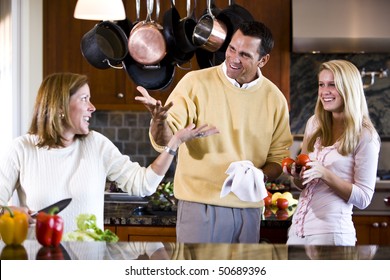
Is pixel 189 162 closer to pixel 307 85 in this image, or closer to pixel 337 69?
pixel 337 69

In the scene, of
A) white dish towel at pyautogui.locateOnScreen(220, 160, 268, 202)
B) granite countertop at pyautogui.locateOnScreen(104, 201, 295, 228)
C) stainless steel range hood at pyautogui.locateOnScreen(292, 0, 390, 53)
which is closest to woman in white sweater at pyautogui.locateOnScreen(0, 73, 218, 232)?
white dish towel at pyautogui.locateOnScreen(220, 160, 268, 202)

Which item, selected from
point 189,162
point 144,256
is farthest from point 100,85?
point 144,256

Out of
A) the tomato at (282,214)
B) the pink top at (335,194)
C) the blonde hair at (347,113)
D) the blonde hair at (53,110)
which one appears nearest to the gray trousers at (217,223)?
the pink top at (335,194)

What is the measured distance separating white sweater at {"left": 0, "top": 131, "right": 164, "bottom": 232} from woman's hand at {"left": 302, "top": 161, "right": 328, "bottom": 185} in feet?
2.90

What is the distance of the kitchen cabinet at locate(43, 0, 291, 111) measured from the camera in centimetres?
661

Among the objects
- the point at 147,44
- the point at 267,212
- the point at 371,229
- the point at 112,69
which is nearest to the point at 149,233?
the point at 267,212

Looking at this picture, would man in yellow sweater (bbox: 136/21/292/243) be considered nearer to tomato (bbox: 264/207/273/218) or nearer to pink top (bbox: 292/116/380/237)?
pink top (bbox: 292/116/380/237)

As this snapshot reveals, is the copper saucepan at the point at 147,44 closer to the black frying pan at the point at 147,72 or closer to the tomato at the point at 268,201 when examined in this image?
the black frying pan at the point at 147,72

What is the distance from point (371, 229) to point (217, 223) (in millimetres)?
2338

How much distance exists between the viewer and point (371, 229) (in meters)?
6.05

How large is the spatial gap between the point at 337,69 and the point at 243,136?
22.0 inches

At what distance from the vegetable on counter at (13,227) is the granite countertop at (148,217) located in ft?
6.62

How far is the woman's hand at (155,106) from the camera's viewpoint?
372 centimetres

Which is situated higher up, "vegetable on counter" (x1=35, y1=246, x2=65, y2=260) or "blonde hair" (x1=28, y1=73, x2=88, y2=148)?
"blonde hair" (x1=28, y1=73, x2=88, y2=148)
